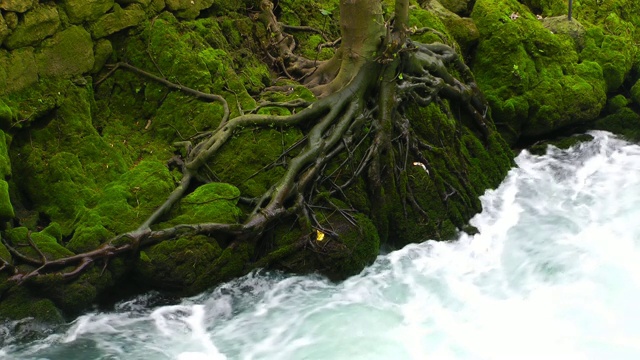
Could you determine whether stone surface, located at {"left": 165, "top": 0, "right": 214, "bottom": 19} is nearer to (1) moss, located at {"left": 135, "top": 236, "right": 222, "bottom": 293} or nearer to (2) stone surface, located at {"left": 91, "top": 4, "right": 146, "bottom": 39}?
(2) stone surface, located at {"left": 91, "top": 4, "right": 146, "bottom": 39}

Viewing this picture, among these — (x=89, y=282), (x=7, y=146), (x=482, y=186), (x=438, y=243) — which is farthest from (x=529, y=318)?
(x=7, y=146)

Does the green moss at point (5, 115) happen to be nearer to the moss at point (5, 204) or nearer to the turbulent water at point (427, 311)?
the moss at point (5, 204)

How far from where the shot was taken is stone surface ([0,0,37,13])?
273 inches

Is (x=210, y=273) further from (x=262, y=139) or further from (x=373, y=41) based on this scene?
(x=373, y=41)

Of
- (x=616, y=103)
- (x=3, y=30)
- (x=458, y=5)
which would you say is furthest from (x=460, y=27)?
(x=3, y=30)

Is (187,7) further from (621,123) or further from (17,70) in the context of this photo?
(621,123)

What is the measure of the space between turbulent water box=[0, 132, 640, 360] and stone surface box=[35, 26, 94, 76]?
9.18ft

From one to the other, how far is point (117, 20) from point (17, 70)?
1.52 m

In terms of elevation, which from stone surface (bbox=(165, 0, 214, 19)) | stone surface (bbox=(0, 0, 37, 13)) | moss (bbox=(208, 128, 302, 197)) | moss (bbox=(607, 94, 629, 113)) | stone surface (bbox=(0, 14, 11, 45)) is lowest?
moss (bbox=(607, 94, 629, 113))

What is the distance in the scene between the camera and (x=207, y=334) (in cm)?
654

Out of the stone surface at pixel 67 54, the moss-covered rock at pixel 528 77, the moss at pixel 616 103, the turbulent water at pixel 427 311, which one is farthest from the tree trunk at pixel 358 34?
the moss at pixel 616 103

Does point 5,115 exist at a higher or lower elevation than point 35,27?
lower

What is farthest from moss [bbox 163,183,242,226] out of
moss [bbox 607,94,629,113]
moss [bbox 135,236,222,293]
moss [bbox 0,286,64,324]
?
moss [bbox 607,94,629,113]

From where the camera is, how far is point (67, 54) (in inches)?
305
